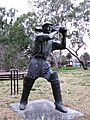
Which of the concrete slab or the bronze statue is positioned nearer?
the concrete slab

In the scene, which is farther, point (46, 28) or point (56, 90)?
point (56, 90)

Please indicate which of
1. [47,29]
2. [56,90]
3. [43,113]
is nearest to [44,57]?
[47,29]

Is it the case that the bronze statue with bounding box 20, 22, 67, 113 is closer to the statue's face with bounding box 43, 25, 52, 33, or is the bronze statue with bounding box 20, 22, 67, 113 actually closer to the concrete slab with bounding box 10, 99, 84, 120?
the statue's face with bounding box 43, 25, 52, 33

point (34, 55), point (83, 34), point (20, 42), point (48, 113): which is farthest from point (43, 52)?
point (83, 34)

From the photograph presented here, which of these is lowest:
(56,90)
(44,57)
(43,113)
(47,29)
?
(43,113)

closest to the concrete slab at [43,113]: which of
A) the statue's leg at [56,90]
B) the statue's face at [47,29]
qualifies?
the statue's leg at [56,90]

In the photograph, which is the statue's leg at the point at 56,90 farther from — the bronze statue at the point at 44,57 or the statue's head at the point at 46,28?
the statue's head at the point at 46,28

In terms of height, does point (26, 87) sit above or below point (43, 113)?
above

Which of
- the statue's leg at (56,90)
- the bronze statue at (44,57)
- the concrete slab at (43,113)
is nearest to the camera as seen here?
the concrete slab at (43,113)

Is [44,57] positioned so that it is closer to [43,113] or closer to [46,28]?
[46,28]

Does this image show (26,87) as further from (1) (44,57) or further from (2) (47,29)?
(2) (47,29)

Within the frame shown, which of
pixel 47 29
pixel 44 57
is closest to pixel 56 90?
pixel 44 57

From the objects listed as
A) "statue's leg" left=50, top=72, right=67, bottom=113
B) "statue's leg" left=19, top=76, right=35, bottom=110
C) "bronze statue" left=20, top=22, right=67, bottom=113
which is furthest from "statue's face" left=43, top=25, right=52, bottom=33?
"statue's leg" left=19, top=76, right=35, bottom=110

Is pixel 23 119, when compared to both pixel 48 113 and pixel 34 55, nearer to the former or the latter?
pixel 48 113
